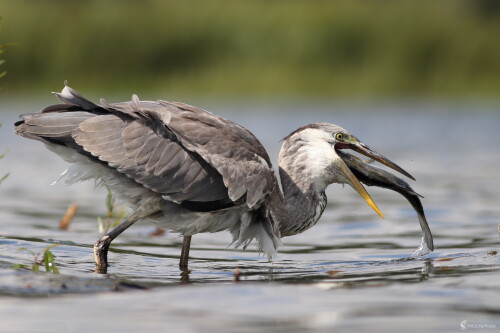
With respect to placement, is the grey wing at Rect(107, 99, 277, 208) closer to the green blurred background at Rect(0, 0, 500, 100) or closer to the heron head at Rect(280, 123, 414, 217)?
the heron head at Rect(280, 123, 414, 217)

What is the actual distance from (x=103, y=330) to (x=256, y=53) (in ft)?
61.7

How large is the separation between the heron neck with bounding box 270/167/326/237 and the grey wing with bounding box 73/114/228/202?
2.24 ft

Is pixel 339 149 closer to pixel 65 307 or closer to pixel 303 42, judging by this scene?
pixel 65 307

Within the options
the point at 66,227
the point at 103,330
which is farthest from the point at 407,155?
the point at 103,330

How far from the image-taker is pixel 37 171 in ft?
48.2

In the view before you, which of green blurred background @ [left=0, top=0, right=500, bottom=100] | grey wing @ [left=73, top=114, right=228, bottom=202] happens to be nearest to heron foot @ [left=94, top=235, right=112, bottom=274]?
grey wing @ [left=73, top=114, right=228, bottom=202]

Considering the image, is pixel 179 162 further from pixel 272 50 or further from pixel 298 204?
pixel 272 50

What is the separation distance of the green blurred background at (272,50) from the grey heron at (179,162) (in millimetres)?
15445

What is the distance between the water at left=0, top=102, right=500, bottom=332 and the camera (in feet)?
16.3

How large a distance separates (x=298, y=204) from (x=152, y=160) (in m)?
1.27

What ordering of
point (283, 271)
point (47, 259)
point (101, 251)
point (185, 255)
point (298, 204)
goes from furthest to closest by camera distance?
point (298, 204) → point (185, 255) → point (101, 251) → point (283, 271) → point (47, 259)

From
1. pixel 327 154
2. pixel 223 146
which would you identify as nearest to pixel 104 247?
pixel 223 146

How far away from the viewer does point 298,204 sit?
24.8 feet

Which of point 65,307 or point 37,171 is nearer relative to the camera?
point 65,307
